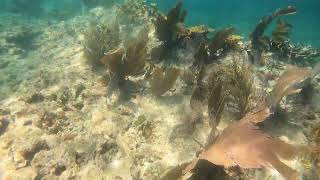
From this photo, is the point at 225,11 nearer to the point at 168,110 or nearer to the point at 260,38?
the point at 260,38

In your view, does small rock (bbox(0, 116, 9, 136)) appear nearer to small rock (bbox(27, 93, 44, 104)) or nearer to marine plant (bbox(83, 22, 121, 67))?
small rock (bbox(27, 93, 44, 104))

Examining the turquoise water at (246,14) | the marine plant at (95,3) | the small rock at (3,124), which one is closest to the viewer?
the small rock at (3,124)

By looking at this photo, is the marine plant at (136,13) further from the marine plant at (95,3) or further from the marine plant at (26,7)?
the marine plant at (26,7)

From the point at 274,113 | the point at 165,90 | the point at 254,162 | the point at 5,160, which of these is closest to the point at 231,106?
the point at 274,113

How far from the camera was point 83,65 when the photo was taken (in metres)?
6.83

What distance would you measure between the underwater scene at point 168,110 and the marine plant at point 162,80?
0.06 ft

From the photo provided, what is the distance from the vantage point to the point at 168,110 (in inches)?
195

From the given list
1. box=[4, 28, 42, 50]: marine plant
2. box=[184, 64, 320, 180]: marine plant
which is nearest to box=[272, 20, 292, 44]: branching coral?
box=[184, 64, 320, 180]: marine plant

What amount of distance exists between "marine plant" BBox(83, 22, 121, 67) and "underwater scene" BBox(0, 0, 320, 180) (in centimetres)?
3

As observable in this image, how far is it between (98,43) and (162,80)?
214cm

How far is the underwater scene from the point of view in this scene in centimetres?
328

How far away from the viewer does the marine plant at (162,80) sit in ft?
16.9

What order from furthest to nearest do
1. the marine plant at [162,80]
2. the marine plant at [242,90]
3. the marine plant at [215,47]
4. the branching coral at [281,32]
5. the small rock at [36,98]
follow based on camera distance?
the branching coral at [281,32] < the marine plant at [215,47] < the small rock at [36,98] < the marine plant at [162,80] < the marine plant at [242,90]

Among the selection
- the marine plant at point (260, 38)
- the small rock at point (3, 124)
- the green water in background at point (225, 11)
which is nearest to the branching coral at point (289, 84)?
the marine plant at point (260, 38)
